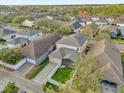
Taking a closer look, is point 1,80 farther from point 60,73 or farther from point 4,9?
point 4,9

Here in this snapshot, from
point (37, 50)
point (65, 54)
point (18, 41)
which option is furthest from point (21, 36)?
point (65, 54)

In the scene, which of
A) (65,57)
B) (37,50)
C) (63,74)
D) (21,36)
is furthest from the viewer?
(21,36)

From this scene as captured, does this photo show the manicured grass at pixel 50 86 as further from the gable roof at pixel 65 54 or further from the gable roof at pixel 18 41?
the gable roof at pixel 18 41

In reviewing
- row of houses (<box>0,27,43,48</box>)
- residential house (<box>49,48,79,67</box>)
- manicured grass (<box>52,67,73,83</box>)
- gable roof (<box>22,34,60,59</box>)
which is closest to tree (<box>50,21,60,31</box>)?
row of houses (<box>0,27,43,48</box>)

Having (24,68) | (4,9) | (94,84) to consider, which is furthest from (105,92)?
(4,9)

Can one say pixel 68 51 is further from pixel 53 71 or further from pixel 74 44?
pixel 53 71

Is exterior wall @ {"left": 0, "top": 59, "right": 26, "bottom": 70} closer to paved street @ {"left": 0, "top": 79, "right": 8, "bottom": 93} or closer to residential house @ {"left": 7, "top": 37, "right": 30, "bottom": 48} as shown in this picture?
paved street @ {"left": 0, "top": 79, "right": 8, "bottom": 93}
